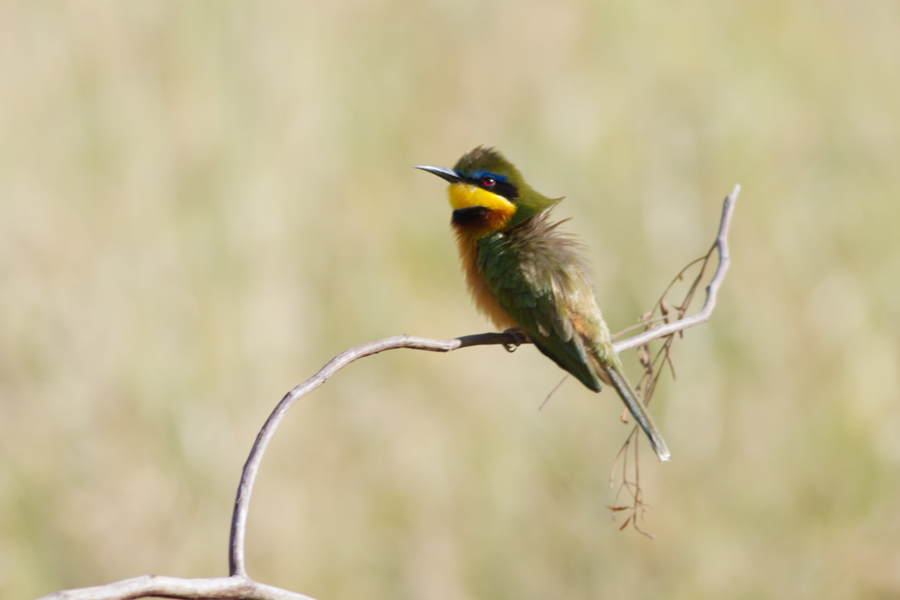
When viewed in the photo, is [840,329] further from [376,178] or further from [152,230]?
[152,230]

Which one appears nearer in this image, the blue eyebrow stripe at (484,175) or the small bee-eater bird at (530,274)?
the small bee-eater bird at (530,274)

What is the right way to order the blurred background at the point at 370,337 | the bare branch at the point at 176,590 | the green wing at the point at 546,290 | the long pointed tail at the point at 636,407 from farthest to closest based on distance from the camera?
the blurred background at the point at 370,337, the green wing at the point at 546,290, the long pointed tail at the point at 636,407, the bare branch at the point at 176,590

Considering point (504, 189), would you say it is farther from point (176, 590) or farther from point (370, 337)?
point (176, 590)

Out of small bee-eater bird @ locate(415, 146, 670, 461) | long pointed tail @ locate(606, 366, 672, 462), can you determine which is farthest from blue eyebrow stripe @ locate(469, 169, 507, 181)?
long pointed tail @ locate(606, 366, 672, 462)

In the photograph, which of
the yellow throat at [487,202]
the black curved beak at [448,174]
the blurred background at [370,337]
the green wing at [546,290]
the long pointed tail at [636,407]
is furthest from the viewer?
the blurred background at [370,337]

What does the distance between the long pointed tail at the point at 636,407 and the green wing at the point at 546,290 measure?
0.21ft

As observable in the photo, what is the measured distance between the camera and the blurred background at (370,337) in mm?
3051

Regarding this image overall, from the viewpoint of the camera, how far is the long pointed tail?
2.11 m

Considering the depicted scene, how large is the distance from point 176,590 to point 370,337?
9.05ft

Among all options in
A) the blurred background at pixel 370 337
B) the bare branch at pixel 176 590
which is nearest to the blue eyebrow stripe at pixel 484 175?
the blurred background at pixel 370 337

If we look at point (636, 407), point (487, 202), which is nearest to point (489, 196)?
point (487, 202)

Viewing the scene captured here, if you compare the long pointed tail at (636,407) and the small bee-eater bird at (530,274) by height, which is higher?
the small bee-eater bird at (530,274)

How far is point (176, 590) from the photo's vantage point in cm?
74

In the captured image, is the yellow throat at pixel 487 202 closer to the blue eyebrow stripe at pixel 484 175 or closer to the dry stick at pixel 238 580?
the blue eyebrow stripe at pixel 484 175
